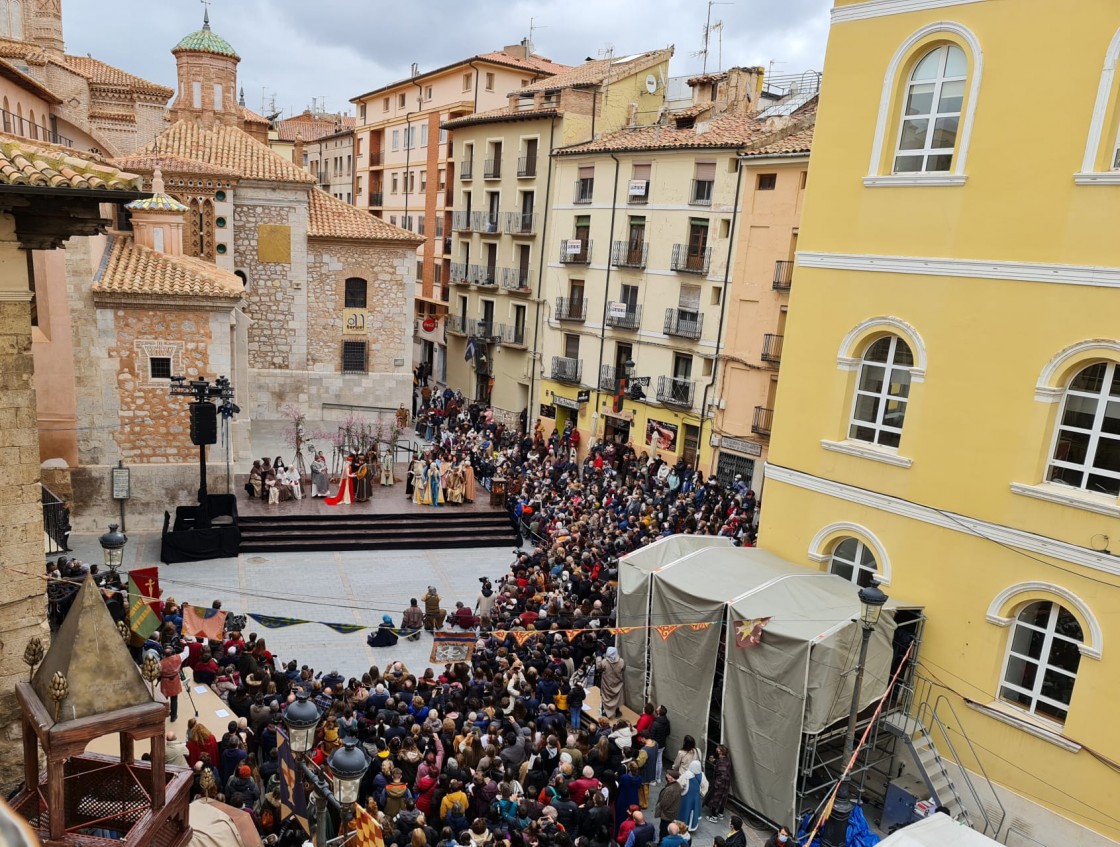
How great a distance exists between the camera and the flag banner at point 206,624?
14.2m

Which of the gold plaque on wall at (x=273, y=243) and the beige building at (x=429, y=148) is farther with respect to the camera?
the beige building at (x=429, y=148)

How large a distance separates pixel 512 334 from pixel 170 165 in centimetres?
1547

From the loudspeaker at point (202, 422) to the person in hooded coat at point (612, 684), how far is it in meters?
10.5

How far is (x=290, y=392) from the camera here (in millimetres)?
32656

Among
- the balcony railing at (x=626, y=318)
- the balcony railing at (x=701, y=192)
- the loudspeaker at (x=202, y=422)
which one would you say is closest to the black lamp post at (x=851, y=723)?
the loudspeaker at (x=202, y=422)

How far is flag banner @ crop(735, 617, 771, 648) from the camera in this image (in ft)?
39.5

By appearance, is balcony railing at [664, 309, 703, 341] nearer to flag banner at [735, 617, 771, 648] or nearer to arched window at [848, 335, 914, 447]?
arched window at [848, 335, 914, 447]

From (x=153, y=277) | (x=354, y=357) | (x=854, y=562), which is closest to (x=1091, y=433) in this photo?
(x=854, y=562)

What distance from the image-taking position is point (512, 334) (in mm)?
38312

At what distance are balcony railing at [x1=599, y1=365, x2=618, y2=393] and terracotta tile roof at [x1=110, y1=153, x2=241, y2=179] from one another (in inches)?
590

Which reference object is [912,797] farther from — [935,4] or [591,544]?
[935,4]

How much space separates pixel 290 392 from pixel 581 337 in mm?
11696

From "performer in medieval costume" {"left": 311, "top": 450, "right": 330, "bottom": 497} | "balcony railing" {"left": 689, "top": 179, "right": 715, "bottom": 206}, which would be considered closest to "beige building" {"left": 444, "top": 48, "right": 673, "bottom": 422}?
"balcony railing" {"left": 689, "top": 179, "right": 715, "bottom": 206}

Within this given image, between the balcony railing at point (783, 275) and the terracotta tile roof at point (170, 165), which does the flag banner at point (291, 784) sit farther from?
the terracotta tile roof at point (170, 165)
